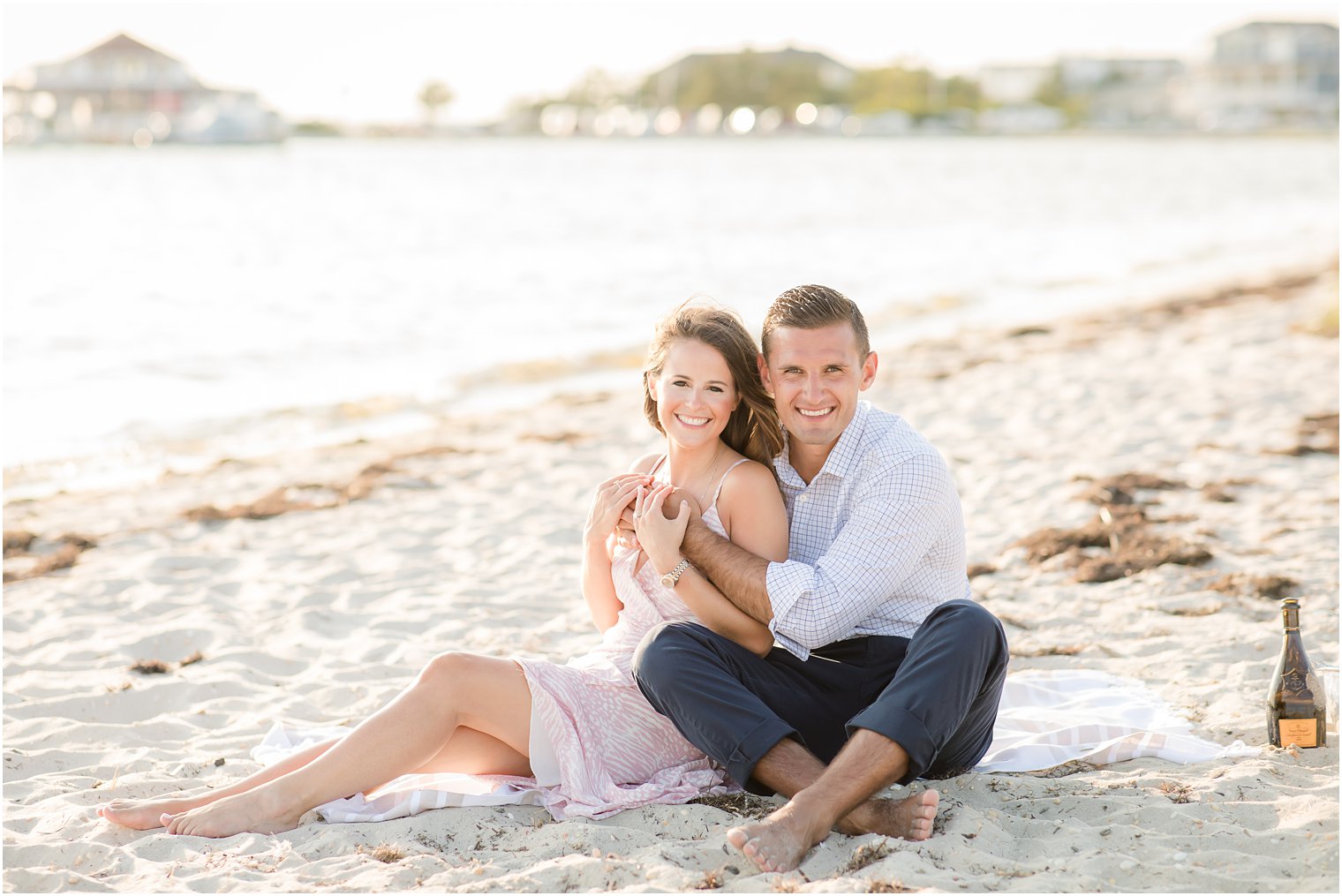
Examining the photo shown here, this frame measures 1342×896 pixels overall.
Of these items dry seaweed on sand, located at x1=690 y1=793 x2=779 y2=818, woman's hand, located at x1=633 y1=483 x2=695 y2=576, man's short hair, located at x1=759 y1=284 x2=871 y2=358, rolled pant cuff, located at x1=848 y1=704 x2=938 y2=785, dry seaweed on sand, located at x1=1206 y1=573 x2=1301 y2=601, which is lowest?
dry seaweed on sand, located at x1=690 y1=793 x2=779 y2=818

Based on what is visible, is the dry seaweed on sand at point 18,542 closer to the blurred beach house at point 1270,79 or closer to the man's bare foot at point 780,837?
the man's bare foot at point 780,837

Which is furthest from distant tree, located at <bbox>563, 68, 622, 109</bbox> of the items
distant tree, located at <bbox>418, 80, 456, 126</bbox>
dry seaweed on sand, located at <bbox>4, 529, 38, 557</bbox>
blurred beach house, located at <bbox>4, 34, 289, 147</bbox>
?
dry seaweed on sand, located at <bbox>4, 529, 38, 557</bbox>

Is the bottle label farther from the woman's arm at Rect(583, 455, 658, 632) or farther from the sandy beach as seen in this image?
the woman's arm at Rect(583, 455, 658, 632)

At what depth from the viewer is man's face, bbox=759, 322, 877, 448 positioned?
3.50 metres

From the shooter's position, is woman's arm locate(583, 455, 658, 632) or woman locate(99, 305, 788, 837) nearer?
woman locate(99, 305, 788, 837)

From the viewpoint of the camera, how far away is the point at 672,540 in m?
3.47

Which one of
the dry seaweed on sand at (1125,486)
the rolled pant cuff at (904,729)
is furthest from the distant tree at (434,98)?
the rolled pant cuff at (904,729)

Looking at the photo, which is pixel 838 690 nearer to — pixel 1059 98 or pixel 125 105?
pixel 125 105

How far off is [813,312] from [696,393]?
1.28 ft

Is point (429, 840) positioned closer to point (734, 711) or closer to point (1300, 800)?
point (734, 711)

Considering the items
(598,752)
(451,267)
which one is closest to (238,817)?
(598,752)

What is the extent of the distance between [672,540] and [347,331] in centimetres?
1259

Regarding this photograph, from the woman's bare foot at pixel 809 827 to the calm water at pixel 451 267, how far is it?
6987 millimetres

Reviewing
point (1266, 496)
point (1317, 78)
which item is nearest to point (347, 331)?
point (1266, 496)
